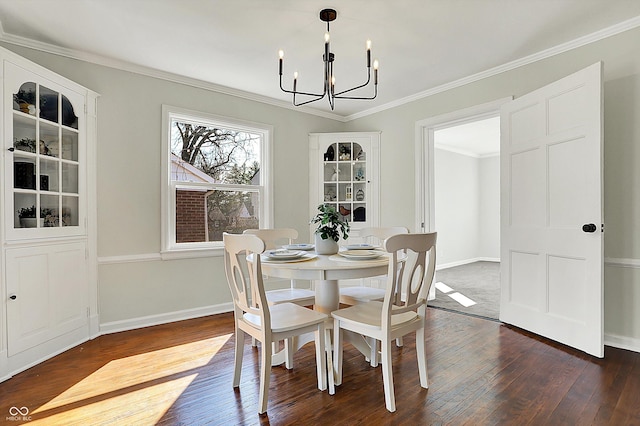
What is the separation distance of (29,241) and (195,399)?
1.70 metres

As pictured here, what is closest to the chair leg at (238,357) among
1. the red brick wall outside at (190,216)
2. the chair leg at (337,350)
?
the chair leg at (337,350)

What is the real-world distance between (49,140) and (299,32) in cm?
215

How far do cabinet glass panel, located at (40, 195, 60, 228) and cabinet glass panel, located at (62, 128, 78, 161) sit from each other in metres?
0.37

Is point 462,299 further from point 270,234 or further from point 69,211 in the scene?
point 69,211

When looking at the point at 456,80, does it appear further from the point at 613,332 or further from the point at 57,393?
the point at 57,393

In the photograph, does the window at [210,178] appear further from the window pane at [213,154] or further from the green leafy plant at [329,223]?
the green leafy plant at [329,223]

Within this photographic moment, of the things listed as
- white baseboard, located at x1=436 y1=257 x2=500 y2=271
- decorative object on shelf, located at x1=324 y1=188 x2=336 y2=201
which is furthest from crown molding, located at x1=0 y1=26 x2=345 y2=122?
white baseboard, located at x1=436 y1=257 x2=500 y2=271

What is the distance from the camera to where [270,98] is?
4.19 metres

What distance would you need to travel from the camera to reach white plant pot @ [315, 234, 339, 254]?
7.89 ft

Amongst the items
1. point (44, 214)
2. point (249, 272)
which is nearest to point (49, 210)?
point (44, 214)

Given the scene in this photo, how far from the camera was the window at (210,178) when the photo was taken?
11.6 ft

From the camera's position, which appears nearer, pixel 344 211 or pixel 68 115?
pixel 68 115

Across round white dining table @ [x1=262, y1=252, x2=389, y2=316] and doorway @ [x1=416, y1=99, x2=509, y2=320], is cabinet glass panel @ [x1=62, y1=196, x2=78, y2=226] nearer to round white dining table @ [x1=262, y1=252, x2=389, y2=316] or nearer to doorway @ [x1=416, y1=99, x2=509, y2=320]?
round white dining table @ [x1=262, y1=252, x2=389, y2=316]

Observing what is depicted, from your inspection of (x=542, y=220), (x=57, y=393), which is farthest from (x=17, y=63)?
(x=542, y=220)
